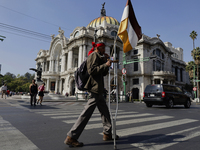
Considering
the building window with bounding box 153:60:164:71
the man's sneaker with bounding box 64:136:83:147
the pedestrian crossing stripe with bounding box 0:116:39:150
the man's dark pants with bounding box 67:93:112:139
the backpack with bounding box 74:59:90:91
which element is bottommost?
the pedestrian crossing stripe with bounding box 0:116:39:150

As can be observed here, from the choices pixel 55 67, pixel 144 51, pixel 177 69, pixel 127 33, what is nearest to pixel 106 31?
pixel 144 51

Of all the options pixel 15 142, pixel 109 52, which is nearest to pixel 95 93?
pixel 15 142

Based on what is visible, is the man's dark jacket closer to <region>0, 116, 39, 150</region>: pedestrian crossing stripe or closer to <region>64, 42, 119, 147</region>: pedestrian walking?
<region>64, 42, 119, 147</region>: pedestrian walking

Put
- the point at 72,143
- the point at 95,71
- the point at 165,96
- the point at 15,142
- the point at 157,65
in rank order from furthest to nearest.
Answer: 1. the point at 157,65
2. the point at 165,96
3. the point at 95,71
4. the point at 15,142
5. the point at 72,143

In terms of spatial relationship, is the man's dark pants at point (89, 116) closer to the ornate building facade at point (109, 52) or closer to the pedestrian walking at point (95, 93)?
the pedestrian walking at point (95, 93)

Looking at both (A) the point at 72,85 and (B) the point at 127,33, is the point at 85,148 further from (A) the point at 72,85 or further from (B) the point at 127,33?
(A) the point at 72,85

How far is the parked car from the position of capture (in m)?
10.6

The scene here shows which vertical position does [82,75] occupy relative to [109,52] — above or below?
below

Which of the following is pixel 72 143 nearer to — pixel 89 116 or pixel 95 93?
pixel 89 116

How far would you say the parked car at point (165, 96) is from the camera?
34.7ft

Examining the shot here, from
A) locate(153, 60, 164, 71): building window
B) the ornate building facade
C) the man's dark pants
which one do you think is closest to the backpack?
the man's dark pants

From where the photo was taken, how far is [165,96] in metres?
10.5

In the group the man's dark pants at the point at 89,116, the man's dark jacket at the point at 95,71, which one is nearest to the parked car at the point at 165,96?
the man's dark pants at the point at 89,116

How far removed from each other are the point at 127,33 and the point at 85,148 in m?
2.55
